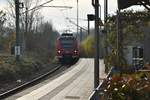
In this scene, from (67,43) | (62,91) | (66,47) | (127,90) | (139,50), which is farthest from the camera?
(66,47)

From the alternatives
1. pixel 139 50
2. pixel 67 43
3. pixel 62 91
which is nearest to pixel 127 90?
pixel 62 91

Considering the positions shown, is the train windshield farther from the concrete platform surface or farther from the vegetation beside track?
the vegetation beside track

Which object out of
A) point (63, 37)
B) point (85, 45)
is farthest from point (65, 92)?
point (85, 45)

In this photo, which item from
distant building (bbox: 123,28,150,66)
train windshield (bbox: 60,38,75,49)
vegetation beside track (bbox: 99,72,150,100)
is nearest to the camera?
vegetation beside track (bbox: 99,72,150,100)

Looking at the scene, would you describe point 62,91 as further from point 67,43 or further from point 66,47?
point 66,47

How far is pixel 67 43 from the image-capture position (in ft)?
187

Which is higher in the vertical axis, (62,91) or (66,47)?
(66,47)

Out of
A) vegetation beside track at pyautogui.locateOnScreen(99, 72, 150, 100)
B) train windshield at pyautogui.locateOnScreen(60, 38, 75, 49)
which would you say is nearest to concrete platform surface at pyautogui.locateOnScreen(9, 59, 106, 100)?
vegetation beside track at pyautogui.locateOnScreen(99, 72, 150, 100)

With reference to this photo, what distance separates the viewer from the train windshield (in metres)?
56.8

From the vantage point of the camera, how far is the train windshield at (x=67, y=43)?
56.8m

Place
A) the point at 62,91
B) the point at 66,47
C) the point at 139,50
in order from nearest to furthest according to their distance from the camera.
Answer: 1. the point at 62,91
2. the point at 139,50
3. the point at 66,47

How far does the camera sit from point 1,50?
69438 mm

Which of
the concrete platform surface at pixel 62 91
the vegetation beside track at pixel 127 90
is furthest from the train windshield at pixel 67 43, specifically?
the vegetation beside track at pixel 127 90

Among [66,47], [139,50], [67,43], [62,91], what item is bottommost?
[62,91]
